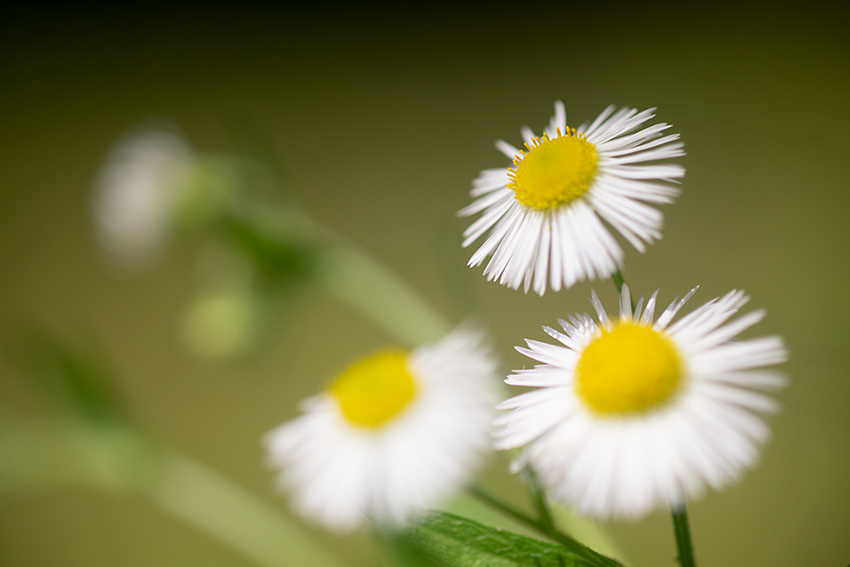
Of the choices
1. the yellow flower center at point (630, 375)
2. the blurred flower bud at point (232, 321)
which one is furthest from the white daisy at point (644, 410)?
the blurred flower bud at point (232, 321)

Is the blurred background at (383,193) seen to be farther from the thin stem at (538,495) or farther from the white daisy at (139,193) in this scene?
the thin stem at (538,495)

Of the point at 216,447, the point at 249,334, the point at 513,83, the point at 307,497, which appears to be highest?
the point at 513,83

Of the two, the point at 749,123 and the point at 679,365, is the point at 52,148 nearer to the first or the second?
the point at 749,123

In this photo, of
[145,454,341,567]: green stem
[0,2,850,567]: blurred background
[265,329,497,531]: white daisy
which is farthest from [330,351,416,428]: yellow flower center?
[145,454,341,567]: green stem

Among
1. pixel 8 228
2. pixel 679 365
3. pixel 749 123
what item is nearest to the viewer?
pixel 679 365

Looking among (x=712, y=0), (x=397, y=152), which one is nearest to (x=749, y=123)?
(x=712, y=0)

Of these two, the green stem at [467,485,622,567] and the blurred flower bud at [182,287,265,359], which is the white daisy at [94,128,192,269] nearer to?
the blurred flower bud at [182,287,265,359]
